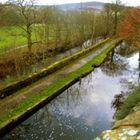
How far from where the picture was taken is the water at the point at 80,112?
620 inches

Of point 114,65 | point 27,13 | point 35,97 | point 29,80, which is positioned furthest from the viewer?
point 114,65

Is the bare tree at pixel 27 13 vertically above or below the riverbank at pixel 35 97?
above

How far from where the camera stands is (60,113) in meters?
18.9

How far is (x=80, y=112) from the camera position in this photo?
63.1 feet

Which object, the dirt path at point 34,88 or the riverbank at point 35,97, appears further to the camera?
the dirt path at point 34,88

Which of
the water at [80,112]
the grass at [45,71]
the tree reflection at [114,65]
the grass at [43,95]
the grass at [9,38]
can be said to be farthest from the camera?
the grass at [9,38]

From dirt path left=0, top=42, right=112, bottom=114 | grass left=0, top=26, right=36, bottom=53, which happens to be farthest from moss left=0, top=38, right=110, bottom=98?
grass left=0, top=26, right=36, bottom=53

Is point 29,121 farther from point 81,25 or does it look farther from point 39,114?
point 81,25

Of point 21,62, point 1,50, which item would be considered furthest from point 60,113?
point 1,50

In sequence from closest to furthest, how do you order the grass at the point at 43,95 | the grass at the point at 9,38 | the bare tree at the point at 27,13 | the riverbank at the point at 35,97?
the riverbank at the point at 35,97 → the grass at the point at 43,95 → the grass at the point at 9,38 → the bare tree at the point at 27,13

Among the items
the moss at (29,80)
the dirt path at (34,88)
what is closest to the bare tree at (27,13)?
the moss at (29,80)

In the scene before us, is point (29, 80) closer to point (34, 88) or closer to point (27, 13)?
point (34, 88)

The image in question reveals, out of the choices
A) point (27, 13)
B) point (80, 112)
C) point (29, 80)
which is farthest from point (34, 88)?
point (27, 13)

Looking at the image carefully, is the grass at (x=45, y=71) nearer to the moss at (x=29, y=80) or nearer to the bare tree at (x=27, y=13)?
the moss at (x=29, y=80)
